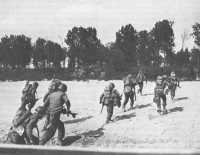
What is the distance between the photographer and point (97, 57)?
2714cm

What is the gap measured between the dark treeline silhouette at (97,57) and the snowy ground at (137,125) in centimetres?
299

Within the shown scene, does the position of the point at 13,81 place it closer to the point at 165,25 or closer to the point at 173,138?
the point at 165,25

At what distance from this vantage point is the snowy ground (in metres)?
10.2

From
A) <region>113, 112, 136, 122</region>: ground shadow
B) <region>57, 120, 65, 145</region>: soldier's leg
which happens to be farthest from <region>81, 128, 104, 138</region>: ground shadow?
<region>57, 120, 65, 145</region>: soldier's leg

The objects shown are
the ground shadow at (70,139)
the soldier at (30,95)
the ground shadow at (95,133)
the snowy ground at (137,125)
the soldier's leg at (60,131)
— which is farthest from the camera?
the ground shadow at (95,133)

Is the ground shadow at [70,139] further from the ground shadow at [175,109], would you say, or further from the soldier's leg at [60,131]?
the ground shadow at [175,109]

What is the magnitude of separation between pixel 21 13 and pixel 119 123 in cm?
473

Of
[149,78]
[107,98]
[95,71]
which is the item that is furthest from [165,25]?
[95,71]

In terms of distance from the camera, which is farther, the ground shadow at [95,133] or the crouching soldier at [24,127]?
the ground shadow at [95,133]

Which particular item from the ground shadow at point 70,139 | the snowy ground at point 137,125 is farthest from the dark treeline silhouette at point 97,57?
the ground shadow at point 70,139

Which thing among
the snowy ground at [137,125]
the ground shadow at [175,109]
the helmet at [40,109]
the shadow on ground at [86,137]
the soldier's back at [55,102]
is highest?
the soldier's back at [55,102]

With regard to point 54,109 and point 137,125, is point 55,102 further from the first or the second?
point 137,125

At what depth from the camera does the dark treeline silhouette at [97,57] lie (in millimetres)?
19609

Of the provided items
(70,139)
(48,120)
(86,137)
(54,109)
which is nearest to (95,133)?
(86,137)
